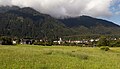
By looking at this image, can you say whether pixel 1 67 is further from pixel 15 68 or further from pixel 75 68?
pixel 75 68

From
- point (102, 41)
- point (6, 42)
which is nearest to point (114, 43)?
point (102, 41)

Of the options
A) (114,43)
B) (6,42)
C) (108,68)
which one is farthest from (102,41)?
(108,68)

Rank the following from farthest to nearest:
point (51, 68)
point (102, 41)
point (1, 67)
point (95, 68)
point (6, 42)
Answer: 1. point (102, 41)
2. point (6, 42)
3. point (95, 68)
4. point (51, 68)
5. point (1, 67)

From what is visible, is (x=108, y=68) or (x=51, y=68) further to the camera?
(x=108, y=68)

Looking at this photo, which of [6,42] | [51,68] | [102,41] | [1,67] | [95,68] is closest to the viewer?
[1,67]

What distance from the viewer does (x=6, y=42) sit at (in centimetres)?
14275

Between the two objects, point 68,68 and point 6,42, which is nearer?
point 68,68

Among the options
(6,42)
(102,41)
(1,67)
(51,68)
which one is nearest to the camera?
(1,67)

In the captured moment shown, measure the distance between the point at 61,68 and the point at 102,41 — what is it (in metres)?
140

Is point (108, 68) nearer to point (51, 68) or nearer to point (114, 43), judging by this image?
point (51, 68)

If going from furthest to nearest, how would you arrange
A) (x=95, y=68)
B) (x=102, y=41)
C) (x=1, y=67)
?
(x=102, y=41), (x=95, y=68), (x=1, y=67)

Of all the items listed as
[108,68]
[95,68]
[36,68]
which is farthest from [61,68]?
[108,68]

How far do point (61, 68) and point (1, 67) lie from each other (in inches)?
212

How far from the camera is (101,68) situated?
23.8 meters
